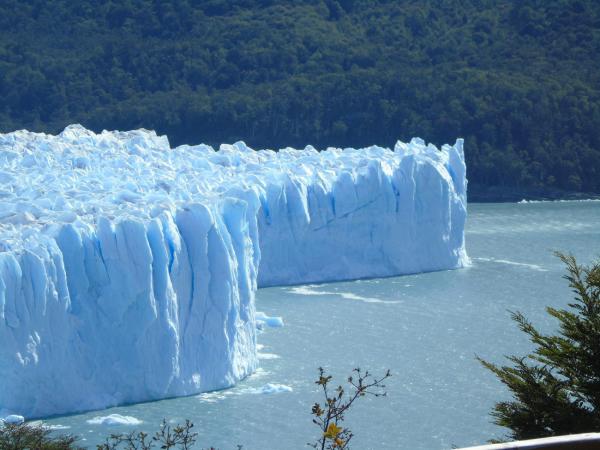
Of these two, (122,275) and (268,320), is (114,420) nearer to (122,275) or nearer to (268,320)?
(122,275)

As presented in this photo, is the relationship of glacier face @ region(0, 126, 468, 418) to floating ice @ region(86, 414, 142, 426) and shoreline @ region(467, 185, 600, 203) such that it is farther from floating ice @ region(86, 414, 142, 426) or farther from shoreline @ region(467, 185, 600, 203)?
shoreline @ region(467, 185, 600, 203)

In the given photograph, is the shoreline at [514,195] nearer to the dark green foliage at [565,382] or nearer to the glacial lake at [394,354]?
the glacial lake at [394,354]

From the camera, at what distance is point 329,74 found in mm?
34375

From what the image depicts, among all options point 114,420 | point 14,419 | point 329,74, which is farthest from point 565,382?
point 329,74

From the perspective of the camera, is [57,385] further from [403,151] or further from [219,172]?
[403,151]

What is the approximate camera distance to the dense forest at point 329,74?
108ft

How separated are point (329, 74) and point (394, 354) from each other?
69.0 ft

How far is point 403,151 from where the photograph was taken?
68.6 ft

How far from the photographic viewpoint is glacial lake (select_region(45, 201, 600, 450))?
1100 centimetres

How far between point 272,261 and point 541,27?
72.5 ft

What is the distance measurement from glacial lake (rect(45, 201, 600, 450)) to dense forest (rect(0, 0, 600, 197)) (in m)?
10.7

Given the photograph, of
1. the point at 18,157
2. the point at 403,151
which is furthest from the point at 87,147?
the point at 403,151

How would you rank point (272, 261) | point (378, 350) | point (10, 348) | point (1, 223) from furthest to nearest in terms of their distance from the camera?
point (272, 261) → point (378, 350) → point (1, 223) → point (10, 348)

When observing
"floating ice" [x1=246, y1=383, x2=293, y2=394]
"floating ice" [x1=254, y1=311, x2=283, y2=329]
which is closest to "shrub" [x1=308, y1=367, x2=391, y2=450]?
"floating ice" [x1=246, y1=383, x2=293, y2=394]
